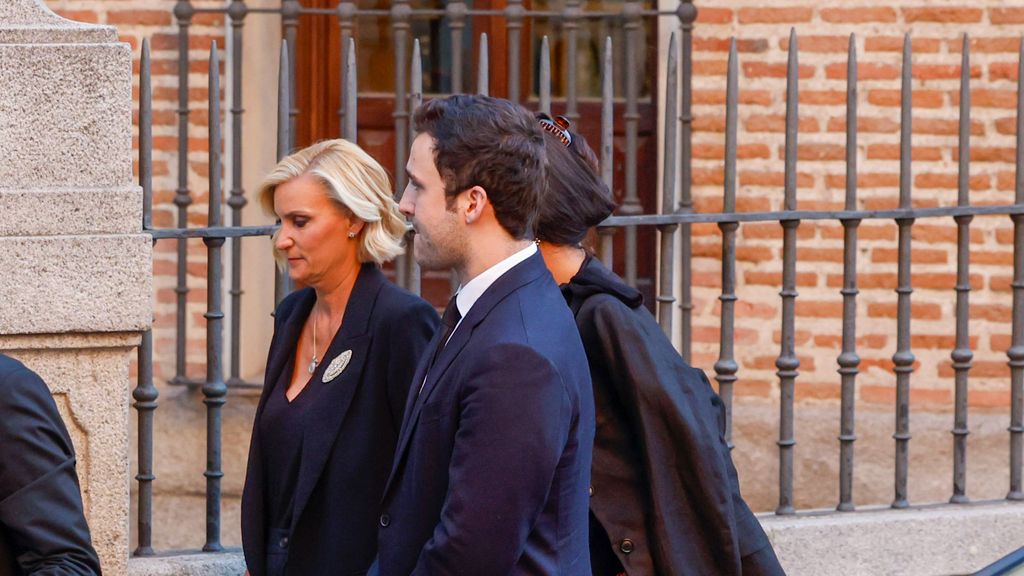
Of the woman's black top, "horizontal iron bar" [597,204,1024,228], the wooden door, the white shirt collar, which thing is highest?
the wooden door

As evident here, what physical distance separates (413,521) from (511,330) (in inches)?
15.0

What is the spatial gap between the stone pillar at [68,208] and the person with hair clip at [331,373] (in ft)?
1.66

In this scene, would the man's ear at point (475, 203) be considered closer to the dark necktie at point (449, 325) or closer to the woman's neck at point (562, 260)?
the dark necktie at point (449, 325)

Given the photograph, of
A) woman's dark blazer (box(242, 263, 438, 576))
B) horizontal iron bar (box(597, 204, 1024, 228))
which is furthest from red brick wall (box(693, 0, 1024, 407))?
woman's dark blazer (box(242, 263, 438, 576))

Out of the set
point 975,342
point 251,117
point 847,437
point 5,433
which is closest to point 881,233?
point 975,342

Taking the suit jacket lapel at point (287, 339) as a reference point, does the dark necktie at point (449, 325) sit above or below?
above

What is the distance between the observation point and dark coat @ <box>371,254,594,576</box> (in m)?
2.75

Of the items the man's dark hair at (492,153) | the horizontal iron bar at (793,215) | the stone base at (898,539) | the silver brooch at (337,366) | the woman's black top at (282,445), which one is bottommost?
the stone base at (898,539)

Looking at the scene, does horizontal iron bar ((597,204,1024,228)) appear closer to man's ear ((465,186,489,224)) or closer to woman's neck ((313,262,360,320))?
woman's neck ((313,262,360,320))

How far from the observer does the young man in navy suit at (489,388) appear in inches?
108

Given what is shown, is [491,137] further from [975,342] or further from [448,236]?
[975,342]

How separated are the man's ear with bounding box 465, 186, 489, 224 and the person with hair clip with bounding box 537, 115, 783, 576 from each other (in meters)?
0.46

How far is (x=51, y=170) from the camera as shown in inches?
165

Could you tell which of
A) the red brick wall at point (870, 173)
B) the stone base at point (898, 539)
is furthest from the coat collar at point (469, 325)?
the red brick wall at point (870, 173)
